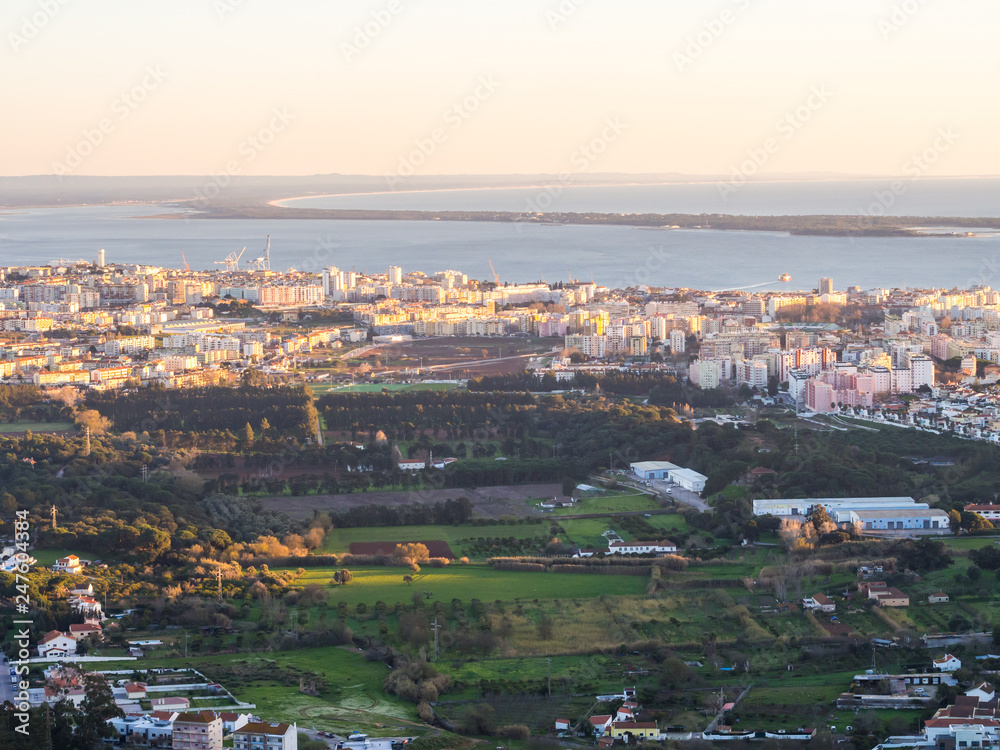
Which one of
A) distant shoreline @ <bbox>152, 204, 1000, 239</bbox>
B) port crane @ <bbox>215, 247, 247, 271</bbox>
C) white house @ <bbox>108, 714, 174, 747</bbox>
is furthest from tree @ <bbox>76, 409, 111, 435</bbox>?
distant shoreline @ <bbox>152, 204, 1000, 239</bbox>

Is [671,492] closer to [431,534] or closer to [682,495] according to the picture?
[682,495]

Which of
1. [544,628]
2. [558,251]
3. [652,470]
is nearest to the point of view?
[544,628]

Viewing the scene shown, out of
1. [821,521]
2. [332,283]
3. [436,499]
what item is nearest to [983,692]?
[821,521]

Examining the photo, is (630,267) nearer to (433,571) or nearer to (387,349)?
(387,349)

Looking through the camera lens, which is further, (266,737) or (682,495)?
(682,495)

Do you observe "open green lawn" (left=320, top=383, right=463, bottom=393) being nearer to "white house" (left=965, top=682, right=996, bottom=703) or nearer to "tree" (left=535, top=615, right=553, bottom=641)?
"tree" (left=535, top=615, right=553, bottom=641)

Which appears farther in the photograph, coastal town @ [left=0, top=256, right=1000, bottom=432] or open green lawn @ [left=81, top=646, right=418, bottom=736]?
coastal town @ [left=0, top=256, right=1000, bottom=432]
